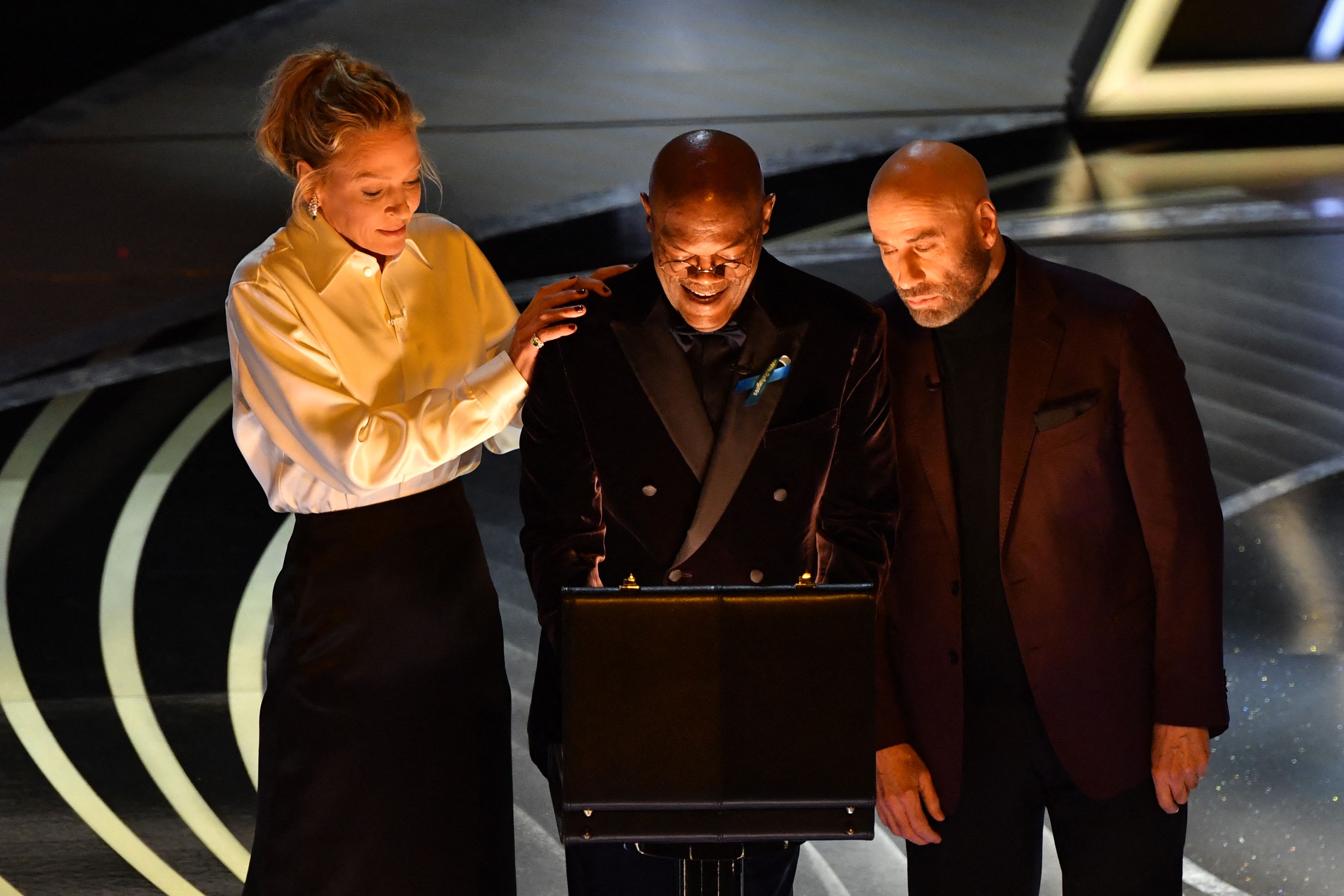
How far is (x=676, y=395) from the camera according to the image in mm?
1948

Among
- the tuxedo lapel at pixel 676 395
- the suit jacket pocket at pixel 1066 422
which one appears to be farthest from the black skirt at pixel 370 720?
the suit jacket pocket at pixel 1066 422

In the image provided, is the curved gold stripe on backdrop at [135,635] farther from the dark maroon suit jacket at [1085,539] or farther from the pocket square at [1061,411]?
the pocket square at [1061,411]

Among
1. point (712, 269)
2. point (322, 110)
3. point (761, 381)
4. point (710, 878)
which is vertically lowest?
point (710, 878)

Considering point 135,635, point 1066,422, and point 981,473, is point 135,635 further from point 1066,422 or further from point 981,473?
point 1066,422

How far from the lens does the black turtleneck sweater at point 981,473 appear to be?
83.7 inches

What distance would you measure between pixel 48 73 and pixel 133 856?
167 inches

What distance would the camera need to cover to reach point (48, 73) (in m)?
6.30

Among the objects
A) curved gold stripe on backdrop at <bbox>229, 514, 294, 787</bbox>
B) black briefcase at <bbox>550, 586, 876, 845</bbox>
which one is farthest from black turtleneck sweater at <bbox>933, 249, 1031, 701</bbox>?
curved gold stripe on backdrop at <bbox>229, 514, 294, 787</bbox>

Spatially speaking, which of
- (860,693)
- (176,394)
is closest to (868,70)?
(176,394)

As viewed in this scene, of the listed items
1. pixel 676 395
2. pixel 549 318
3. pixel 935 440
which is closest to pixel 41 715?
pixel 549 318

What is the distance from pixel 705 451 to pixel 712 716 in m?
0.47

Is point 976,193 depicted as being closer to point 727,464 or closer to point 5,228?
point 727,464

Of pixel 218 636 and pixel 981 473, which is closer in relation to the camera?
pixel 981 473

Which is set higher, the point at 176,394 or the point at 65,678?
the point at 176,394
